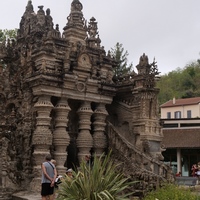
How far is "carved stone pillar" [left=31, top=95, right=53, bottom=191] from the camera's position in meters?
14.9

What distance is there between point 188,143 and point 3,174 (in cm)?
1901

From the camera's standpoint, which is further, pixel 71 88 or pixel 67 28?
pixel 67 28

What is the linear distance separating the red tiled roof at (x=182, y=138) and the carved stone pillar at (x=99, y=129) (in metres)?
13.9

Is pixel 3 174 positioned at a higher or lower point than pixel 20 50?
lower

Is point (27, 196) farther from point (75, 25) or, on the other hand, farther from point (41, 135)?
point (75, 25)

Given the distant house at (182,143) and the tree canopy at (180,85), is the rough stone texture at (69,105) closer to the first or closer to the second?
the distant house at (182,143)

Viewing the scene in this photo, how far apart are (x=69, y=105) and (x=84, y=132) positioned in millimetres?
1491

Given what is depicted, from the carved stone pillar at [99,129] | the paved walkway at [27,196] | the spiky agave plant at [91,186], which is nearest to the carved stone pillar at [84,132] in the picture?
the carved stone pillar at [99,129]

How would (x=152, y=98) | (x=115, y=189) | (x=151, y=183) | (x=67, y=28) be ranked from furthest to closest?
(x=67, y=28), (x=152, y=98), (x=151, y=183), (x=115, y=189)

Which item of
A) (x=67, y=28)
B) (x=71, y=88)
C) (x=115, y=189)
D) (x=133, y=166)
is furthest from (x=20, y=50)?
(x=115, y=189)

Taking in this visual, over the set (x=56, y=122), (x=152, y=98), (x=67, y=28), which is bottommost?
(x=56, y=122)

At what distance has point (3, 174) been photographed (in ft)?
47.1

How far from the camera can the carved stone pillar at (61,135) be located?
15688 mm

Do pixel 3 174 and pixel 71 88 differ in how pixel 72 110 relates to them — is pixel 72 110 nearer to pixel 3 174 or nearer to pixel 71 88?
pixel 71 88
